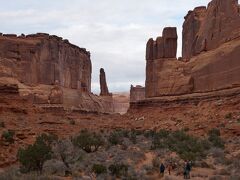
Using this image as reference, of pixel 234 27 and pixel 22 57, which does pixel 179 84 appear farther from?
pixel 22 57

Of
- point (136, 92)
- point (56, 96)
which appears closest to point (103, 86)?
point (136, 92)

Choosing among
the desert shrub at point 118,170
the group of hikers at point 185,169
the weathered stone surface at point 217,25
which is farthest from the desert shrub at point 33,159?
the weathered stone surface at point 217,25

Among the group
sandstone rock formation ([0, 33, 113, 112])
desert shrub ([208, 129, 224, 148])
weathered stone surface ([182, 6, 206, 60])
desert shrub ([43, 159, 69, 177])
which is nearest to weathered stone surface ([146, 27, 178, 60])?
weathered stone surface ([182, 6, 206, 60])

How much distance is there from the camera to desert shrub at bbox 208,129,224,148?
27156 mm

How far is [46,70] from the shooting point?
76188mm

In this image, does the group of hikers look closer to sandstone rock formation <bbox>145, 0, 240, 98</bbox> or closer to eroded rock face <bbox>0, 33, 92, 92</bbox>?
sandstone rock formation <bbox>145, 0, 240, 98</bbox>

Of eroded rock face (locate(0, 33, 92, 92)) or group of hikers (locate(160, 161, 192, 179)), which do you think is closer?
group of hikers (locate(160, 161, 192, 179))

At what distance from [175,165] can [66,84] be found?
64134 mm

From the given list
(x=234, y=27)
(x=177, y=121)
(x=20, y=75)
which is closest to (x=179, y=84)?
(x=177, y=121)

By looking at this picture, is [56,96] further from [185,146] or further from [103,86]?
[185,146]

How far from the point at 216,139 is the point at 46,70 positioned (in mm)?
51470

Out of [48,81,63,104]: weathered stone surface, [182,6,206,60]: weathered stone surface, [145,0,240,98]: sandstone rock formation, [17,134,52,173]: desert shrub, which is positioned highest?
[182,6,206,60]: weathered stone surface

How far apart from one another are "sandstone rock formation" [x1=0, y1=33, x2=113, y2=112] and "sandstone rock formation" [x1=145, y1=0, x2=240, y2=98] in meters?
16.5

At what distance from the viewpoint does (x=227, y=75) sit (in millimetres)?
38781
